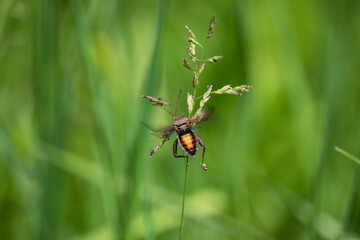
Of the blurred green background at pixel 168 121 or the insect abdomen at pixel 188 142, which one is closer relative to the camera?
the insect abdomen at pixel 188 142

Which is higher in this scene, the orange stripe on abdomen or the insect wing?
the insect wing

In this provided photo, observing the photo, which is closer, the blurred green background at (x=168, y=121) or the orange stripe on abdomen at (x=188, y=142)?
the orange stripe on abdomen at (x=188, y=142)

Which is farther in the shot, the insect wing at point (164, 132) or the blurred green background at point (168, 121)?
the blurred green background at point (168, 121)

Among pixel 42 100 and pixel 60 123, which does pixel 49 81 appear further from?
pixel 60 123

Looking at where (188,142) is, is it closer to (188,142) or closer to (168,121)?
(188,142)

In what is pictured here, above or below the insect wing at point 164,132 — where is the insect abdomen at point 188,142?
below

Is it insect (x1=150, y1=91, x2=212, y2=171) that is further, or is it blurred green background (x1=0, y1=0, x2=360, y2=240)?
blurred green background (x1=0, y1=0, x2=360, y2=240)
